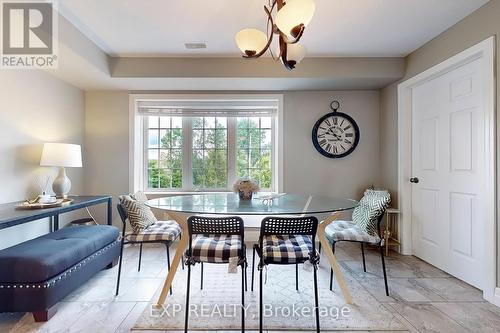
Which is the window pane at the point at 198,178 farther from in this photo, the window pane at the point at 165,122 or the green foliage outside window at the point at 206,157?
the window pane at the point at 165,122

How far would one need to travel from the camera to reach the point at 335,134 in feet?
11.4

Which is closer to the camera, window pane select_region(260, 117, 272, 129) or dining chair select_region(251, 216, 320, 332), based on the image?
dining chair select_region(251, 216, 320, 332)

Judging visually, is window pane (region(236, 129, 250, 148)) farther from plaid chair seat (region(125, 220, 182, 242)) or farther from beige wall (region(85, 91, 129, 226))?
Answer: plaid chair seat (region(125, 220, 182, 242))

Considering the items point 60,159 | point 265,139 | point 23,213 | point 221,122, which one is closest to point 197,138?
point 221,122

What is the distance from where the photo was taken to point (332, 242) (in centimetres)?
223

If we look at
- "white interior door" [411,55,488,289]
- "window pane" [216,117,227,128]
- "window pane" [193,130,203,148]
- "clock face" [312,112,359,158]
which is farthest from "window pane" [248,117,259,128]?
"white interior door" [411,55,488,289]

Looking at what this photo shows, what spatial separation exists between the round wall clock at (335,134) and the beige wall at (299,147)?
0.26 ft

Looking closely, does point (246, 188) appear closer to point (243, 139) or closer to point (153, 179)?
point (243, 139)

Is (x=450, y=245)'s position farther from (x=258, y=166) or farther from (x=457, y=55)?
(x=258, y=166)

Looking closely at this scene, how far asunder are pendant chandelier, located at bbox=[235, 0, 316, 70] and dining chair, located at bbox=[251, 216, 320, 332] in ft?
3.57

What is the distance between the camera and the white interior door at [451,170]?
218 cm

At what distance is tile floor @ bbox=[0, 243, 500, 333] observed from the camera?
170 centimetres

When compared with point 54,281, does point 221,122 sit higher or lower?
higher

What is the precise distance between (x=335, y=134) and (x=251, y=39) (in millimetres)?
2168
